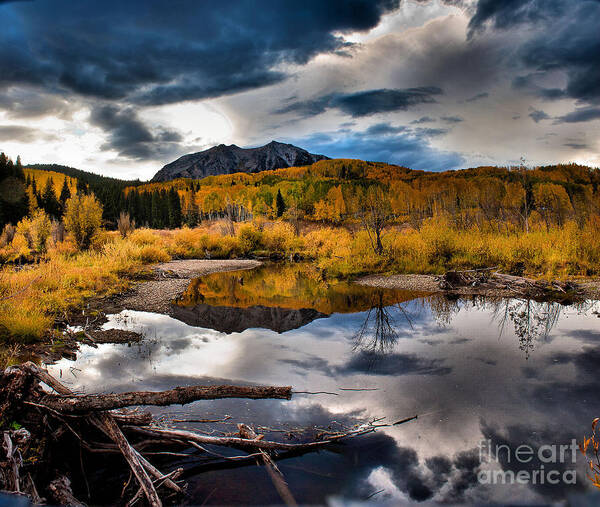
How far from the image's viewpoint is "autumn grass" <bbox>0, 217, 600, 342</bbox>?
362 inches

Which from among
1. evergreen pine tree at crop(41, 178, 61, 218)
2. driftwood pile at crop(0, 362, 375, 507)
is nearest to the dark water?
driftwood pile at crop(0, 362, 375, 507)

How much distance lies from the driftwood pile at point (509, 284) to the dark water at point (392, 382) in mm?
1348

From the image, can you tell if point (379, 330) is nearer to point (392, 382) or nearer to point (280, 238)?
point (392, 382)

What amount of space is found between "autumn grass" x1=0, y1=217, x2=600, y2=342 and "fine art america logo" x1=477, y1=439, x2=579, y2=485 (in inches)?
337

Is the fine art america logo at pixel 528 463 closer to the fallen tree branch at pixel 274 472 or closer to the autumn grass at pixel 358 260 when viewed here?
the fallen tree branch at pixel 274 472

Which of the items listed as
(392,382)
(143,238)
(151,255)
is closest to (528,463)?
(392,382)

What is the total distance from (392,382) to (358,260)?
13.6 meters

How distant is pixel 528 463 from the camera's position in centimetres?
362

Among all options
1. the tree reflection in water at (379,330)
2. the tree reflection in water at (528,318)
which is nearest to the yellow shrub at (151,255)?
the tree reflection in water at (379,330)

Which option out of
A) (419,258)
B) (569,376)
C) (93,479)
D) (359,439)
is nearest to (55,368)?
(93,479)

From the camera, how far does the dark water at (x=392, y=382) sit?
3342mm

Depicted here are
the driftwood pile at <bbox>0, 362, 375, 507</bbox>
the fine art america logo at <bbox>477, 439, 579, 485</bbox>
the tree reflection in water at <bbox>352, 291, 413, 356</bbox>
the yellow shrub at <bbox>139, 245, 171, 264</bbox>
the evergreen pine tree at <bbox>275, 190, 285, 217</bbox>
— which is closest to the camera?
the driftwood pile at <bbox>0, 362, 375, 507</bbox>

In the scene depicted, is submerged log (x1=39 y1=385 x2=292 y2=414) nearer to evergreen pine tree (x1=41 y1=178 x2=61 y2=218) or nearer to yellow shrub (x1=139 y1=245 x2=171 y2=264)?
yellow shrub (x1=139 y1=245 x2=171 y2=264)

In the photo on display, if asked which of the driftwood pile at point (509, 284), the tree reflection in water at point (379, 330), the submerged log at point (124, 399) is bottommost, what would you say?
the tree reflection in water at point (379, 330)
